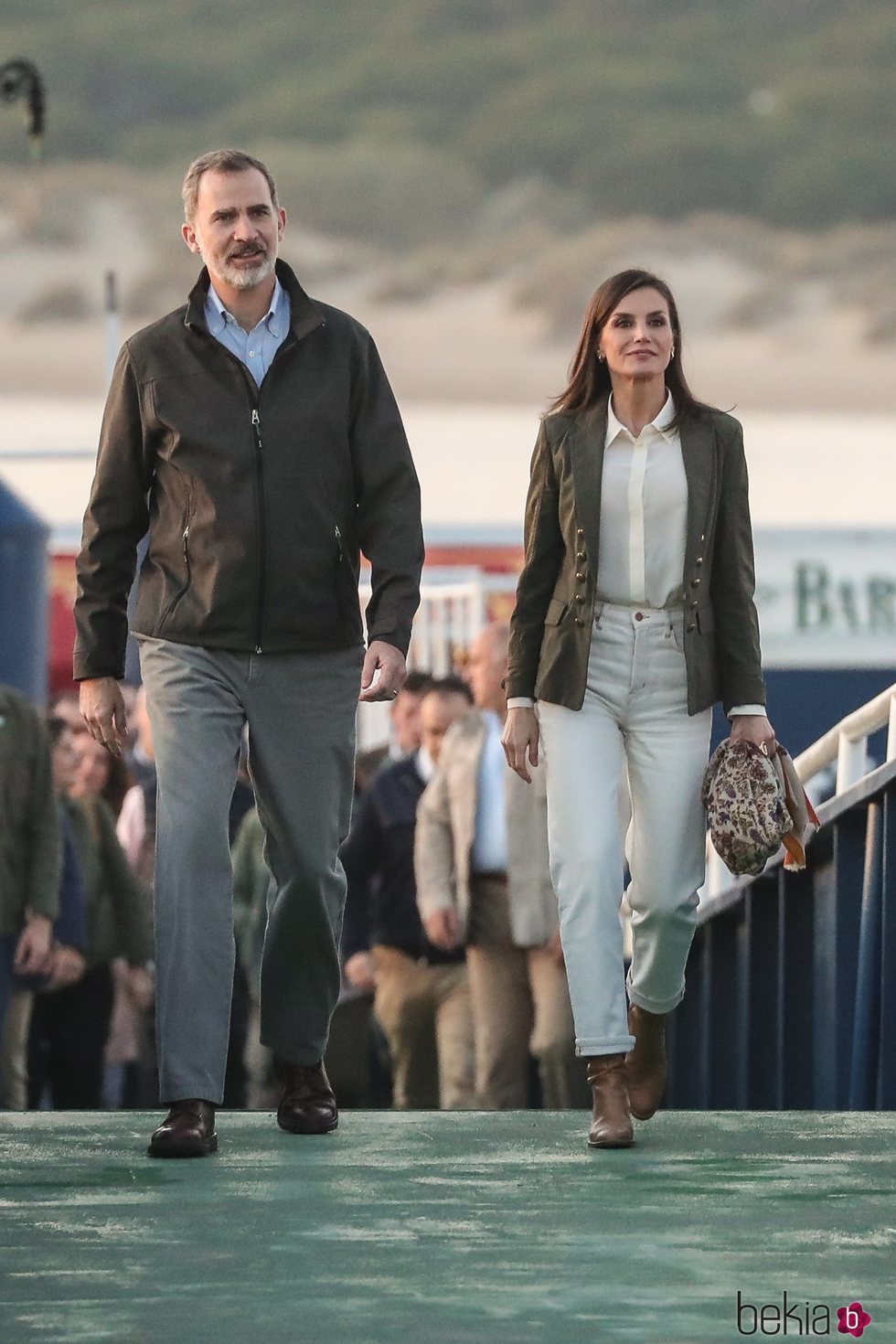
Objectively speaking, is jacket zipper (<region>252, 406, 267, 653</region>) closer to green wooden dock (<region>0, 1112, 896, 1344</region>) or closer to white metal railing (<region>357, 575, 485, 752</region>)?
green wooden dock (<region>0, 1112, 896, 1344</region>)

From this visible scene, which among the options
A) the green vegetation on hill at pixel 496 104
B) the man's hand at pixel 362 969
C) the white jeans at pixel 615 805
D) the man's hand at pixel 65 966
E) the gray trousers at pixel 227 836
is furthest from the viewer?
the green vegetation on hill at pixel 496 104

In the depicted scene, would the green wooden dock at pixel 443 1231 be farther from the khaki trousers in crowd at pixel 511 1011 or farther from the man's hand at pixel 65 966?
the man's hand at pixel 65 966

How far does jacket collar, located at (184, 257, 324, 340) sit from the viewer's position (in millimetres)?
5172

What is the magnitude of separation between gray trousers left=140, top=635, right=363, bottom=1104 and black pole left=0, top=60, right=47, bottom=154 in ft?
35.5

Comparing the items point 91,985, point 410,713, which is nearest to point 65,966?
point 91,985

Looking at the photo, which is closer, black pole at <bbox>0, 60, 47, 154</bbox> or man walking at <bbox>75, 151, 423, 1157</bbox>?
man walking at <bbox>75, 151, 423, 1157</bbox>

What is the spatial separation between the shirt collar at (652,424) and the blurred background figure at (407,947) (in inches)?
158

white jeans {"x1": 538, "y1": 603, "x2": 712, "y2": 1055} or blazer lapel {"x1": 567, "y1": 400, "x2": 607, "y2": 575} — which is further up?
blazer lapel {"x1": 567, "y1": 400, "x2": 607, "y2": 575}

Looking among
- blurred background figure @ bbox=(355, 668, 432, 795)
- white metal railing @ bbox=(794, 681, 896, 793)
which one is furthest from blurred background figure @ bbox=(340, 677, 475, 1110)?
white metal railing @ bbox=(794, 681, 896, 793)

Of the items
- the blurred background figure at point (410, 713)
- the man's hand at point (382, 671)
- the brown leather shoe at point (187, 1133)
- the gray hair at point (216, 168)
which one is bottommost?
the brown leather shoe at point (187, 1133)

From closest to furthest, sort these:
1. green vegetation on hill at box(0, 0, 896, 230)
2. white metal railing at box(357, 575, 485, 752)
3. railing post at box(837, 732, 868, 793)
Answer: railing post at box(837, 732, 868, 793), white metal railing at box(357, 575, 485, 752), green vegetation on hill at box(0, 0, 896, 230)

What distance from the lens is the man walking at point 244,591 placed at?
16.7 feet

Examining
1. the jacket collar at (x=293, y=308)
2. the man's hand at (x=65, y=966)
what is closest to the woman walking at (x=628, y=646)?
the jacket collar at (x=293, y=308)

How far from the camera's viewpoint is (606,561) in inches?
205
